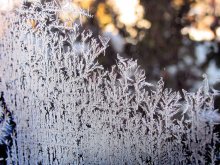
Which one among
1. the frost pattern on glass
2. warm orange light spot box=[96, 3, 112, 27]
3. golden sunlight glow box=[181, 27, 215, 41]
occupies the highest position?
warm orange light spot box=[96, 3, 112, 27]

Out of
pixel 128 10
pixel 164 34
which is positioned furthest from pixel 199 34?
pixel 128 10

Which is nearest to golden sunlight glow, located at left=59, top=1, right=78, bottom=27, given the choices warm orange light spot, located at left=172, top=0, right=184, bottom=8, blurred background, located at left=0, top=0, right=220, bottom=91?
blurred background, located at left=0, top=0, right=220, bottom=91

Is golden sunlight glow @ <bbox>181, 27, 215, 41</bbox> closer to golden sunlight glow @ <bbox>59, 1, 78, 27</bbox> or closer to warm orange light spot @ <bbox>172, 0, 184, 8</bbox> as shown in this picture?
warm orange light spot @ <bbox>172, 0, 184, 8</bbox>

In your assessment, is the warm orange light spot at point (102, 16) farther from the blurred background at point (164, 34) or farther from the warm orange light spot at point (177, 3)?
the warm orange light spot at point (177, 3)

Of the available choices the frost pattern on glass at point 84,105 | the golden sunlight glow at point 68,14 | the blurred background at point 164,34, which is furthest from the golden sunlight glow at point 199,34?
the golden sunlight glow at point 68,14

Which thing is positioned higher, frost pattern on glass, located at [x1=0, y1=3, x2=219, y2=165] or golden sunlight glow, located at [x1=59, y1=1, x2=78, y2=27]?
golden sunlight glow, located at [x1=59, y1=1, x2=78, y2=27]

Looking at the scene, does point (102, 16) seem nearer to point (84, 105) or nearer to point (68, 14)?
point (68, 14)
